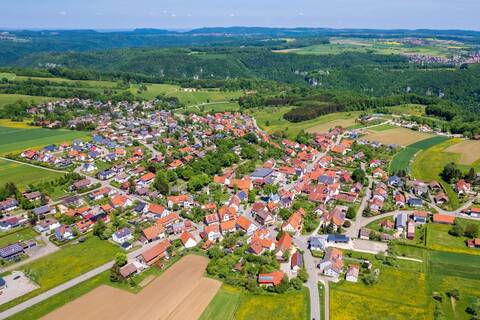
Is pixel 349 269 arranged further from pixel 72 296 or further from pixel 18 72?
pixel 18 72

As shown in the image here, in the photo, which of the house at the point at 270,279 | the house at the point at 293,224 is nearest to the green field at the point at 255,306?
the house at the point at 270,279

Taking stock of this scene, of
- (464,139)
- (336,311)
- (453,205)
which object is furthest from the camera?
(464,139)

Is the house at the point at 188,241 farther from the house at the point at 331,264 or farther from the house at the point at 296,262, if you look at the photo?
the house at the point at 331,264

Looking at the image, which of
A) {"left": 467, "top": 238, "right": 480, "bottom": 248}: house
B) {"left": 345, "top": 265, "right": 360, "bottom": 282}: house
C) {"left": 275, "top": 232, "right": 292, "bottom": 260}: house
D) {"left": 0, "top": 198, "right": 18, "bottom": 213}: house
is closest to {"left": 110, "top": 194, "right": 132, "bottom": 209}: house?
{"left": 0, "top": 198, "right": 18, "bottom": 213}: house

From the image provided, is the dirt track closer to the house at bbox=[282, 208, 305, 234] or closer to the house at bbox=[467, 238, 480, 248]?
the house at bbox=[282, 208, 305, 234]

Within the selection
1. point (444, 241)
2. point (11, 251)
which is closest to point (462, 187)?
point (444, 241)

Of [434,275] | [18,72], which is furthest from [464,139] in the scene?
[18,72]
